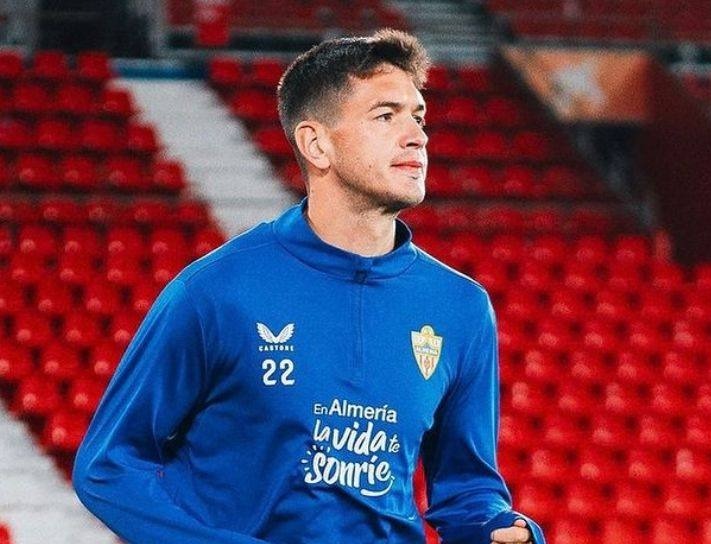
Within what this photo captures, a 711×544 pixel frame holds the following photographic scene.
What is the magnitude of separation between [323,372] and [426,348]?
0.53ft

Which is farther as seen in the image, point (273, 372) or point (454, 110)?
point (454, 110)

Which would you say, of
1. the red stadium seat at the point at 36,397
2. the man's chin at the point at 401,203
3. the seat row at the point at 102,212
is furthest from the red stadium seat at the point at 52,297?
the man's chin at the point at 401,203

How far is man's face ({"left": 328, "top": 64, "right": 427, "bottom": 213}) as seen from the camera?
7.13 feet

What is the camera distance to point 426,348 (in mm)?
A: 2219

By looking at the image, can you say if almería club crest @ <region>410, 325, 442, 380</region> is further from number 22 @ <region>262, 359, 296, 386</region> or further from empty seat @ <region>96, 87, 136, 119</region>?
empty seat @ <region>96, 87, 136, 119</region>

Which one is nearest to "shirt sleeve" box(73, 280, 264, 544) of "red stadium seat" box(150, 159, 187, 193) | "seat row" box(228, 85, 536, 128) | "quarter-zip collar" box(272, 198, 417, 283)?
"quarter-zip collar" box(272, 198, 417, 283)

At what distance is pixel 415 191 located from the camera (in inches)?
84.9

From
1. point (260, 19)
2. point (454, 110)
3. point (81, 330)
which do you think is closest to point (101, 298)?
point (81, 330)

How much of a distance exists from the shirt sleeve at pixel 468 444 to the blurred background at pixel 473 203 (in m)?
2.51

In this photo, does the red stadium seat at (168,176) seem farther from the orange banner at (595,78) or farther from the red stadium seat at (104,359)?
the orange banner at (595,78)

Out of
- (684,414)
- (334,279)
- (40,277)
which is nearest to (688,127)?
(684,414)

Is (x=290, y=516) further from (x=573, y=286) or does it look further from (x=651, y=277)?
(x=651, y=277)

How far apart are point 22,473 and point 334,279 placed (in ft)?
16.0

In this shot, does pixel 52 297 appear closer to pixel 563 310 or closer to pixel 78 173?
pixel 78 173
